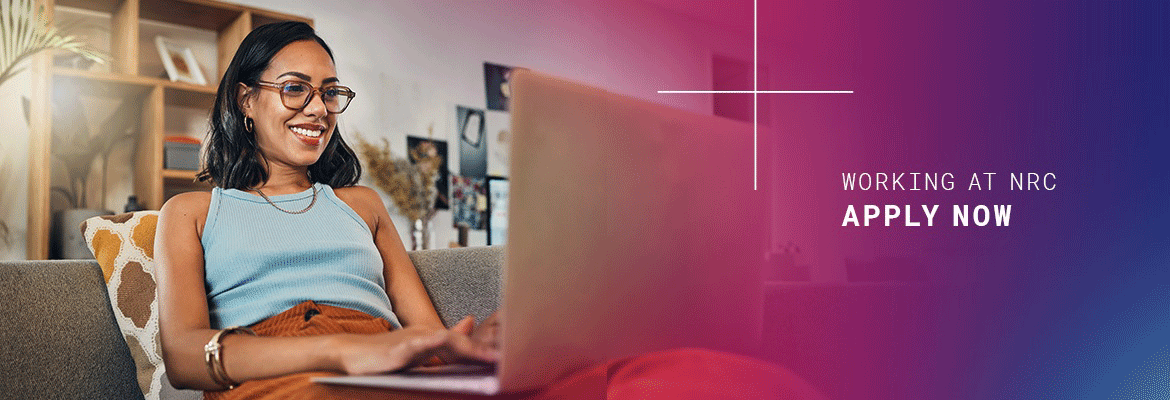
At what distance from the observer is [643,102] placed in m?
0.72

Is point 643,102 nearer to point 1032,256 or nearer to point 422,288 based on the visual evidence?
point 422,288

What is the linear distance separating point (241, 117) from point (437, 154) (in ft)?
9.87

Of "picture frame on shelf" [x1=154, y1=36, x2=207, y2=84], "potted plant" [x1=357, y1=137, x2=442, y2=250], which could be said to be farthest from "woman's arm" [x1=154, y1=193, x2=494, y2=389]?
"potted plant" [x1=357, y1=137, x2=442, y2=250]

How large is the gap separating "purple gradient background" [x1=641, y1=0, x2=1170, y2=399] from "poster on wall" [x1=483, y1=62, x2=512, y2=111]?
2152mm

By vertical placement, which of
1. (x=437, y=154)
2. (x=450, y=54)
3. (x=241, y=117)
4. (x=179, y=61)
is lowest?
(x=241, y=117)

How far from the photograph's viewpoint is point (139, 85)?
10.5ft

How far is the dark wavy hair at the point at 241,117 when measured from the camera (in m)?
1.32

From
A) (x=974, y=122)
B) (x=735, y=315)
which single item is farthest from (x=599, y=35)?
(x=735, y=315)

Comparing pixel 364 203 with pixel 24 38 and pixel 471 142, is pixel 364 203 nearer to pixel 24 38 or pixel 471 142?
pixel 24 38

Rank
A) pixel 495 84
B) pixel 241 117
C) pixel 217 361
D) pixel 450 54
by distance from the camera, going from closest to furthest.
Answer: pixel 217 361 → pixel 241 117 → pixel 450 54 → pixel 495 84

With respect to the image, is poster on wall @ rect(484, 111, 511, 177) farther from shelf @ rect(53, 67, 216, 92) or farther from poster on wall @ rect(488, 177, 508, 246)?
shelf @ rect(53, 67, 216, 92)

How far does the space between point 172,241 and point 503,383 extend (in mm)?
761

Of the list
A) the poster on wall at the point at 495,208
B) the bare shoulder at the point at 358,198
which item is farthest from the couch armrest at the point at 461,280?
the poster on wall at the point at 495,208

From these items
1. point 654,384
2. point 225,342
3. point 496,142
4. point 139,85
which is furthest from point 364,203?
point 496,142
